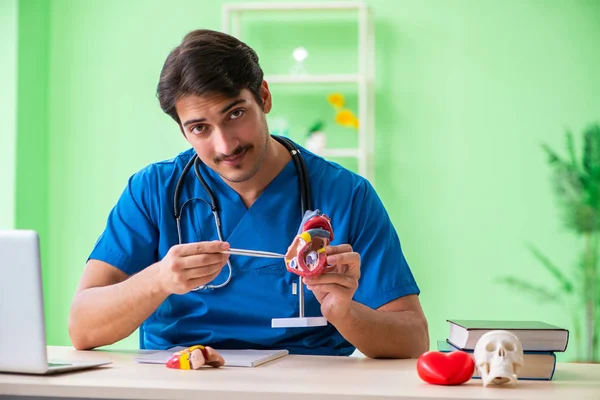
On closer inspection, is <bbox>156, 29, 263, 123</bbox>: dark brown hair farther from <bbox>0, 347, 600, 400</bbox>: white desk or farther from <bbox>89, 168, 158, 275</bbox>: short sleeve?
<bbox>0, 347, 600, 400</bbox>: white desk

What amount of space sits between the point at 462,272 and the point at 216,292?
2.30 metres

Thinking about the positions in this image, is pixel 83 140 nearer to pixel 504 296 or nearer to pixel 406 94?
pixel 406 94

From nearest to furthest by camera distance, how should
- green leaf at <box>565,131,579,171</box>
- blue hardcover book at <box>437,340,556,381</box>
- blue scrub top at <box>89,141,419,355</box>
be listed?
1. blue hardcover book at <box>437,340,556,381</box>
2. blue scrub top at <box>89,141,419,355</box>
3. green leaf at <box>565,131,579,171</box>

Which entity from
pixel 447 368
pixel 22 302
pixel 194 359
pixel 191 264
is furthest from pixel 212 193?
pixel 447 368

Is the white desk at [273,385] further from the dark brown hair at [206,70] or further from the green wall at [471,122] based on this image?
the green wall at [471,122]

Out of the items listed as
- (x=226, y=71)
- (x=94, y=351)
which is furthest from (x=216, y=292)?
(x=226, y=71)

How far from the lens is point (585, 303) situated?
362cm

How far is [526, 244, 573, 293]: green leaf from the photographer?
370cm

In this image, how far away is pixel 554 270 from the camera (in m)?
3.74

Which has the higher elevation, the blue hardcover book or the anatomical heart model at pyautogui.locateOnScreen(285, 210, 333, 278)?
the anatomical heart model at pyautogui.locateOnScreen(285, 210, 333, 278)

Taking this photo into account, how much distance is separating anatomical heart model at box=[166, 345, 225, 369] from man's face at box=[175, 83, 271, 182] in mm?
508

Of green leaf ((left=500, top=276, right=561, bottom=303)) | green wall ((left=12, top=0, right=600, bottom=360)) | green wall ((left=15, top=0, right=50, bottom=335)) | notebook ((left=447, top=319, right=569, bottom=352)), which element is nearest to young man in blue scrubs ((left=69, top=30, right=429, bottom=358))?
notebook ((left=447, top=319, right=569, bottom=352))

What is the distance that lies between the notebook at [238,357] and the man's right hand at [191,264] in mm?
138

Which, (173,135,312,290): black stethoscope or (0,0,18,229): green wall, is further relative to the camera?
(0,0,18,229): green wall
